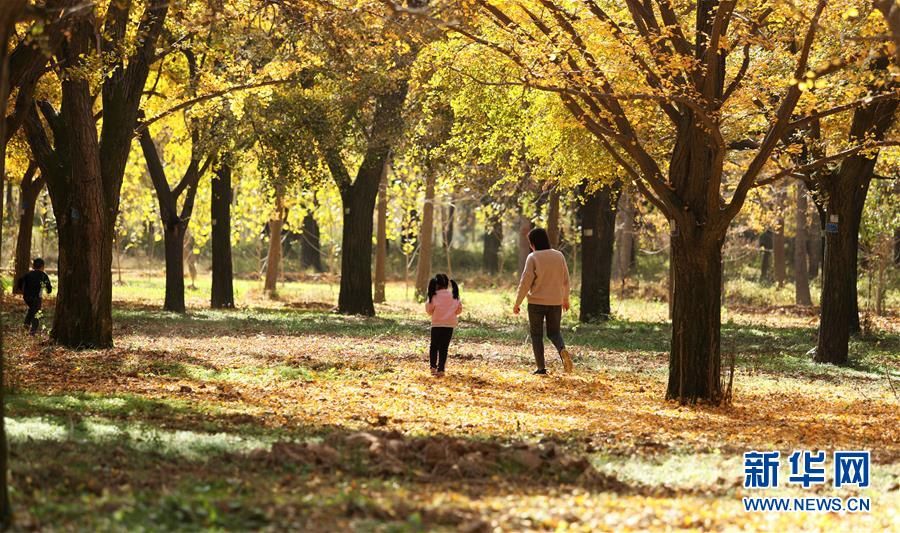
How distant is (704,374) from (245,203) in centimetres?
3312

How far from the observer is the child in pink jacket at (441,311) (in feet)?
49.6

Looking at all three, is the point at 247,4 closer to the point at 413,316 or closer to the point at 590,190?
the point at 590,190

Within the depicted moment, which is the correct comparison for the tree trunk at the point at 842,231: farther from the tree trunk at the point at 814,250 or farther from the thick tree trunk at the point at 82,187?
the tree trunk at the point at 814,250

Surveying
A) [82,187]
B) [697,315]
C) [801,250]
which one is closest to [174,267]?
[82,187]

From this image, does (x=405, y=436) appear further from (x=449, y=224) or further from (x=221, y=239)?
(x=449, y=224)

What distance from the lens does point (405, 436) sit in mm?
9656

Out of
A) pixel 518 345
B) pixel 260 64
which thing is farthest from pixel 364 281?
pixel 518 345

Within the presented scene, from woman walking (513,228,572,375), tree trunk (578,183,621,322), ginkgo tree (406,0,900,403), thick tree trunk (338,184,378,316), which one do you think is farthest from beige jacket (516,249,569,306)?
thick tree trunk (338,184,378,316)

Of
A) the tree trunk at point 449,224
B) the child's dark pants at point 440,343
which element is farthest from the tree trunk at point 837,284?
the tree trunk at point 449,224

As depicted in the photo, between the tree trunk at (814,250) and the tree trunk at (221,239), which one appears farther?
the tree trunk at (814,250)

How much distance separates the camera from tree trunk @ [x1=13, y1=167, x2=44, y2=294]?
2842 cm

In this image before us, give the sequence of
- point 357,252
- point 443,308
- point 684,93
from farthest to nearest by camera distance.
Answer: point 357,252 → point 443,308 → point 684,93

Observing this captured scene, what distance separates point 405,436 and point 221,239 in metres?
22.0

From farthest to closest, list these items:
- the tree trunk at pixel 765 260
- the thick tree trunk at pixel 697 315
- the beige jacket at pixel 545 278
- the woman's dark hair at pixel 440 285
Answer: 1. the tree trunk at pixel 765 260
2. the woman's dark hair at pixel 440 285
3. the beige jacket at pixel 545 278
4. the thick tree trunk at pixel 697 315
